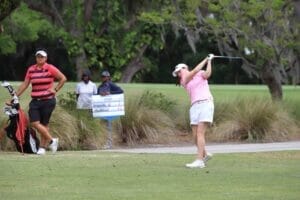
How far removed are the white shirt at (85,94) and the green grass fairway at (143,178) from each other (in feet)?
16.8

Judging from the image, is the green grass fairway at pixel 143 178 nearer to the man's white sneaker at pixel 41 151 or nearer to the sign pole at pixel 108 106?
the man's white sneaker at pixel 41 151

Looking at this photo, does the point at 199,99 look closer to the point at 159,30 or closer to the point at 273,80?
the point at 273,80

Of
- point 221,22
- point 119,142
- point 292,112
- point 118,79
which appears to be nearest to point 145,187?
point 119,142

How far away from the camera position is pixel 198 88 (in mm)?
12750

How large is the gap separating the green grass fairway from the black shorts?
0.92 m

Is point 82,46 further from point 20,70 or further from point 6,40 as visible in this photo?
point 20,70

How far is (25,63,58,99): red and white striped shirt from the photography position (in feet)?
49.3

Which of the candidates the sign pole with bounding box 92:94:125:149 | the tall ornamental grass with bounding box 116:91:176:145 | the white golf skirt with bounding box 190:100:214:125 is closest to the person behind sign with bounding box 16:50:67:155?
the white golf skirt with bounding box 190:100:214:125

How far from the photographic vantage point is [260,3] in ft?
77.8

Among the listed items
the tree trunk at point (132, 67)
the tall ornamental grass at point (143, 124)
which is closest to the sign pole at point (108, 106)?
the tall ornamental grass at point (143, 124)

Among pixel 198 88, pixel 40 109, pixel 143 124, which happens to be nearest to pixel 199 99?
pixel 198 88

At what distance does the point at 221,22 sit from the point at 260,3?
61.9 inches

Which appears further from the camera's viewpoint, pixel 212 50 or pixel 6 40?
pixel 212 50

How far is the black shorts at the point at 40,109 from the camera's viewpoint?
49.4 feet
